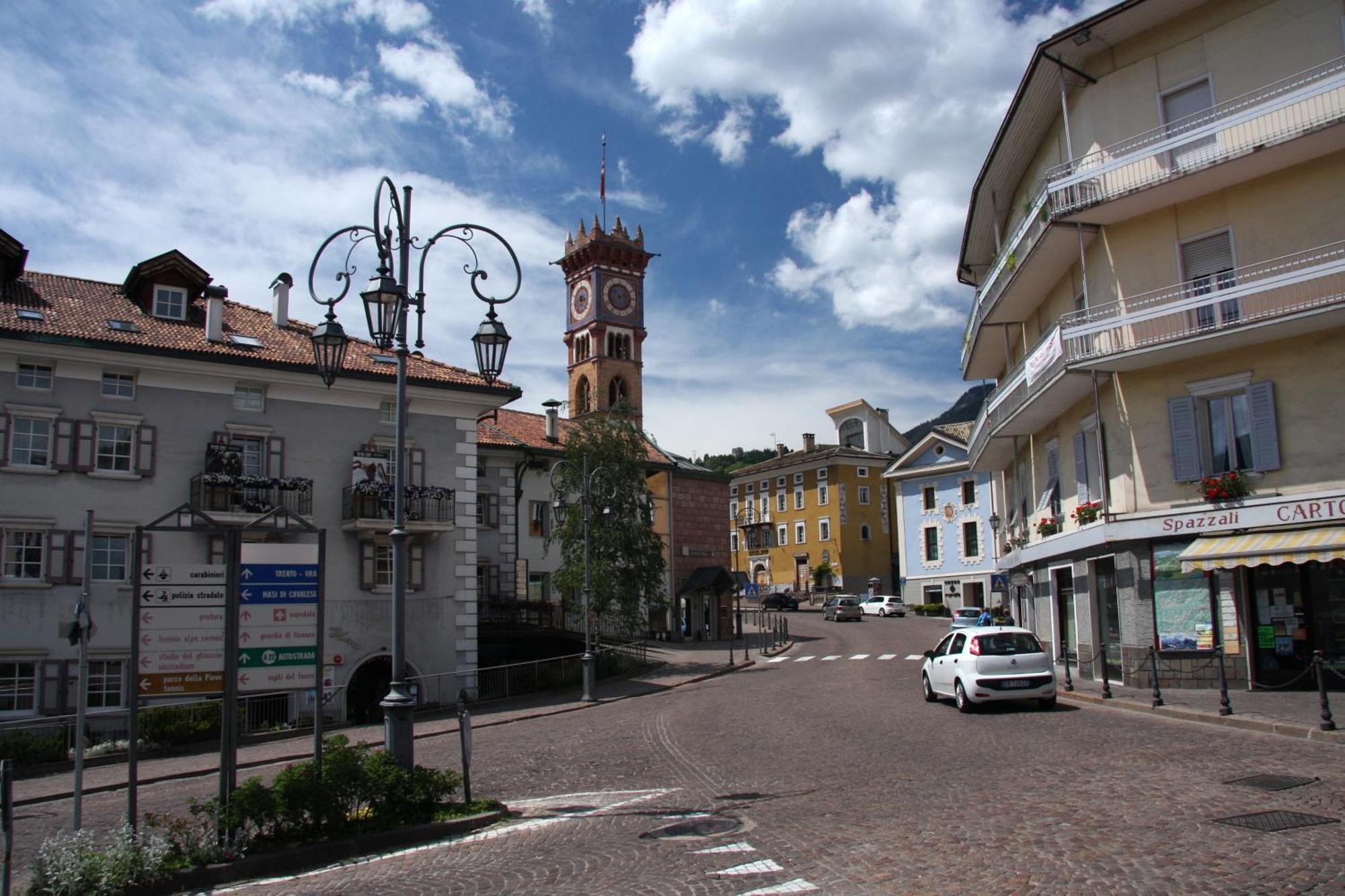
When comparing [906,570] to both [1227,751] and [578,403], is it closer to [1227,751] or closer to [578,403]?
[578,403]

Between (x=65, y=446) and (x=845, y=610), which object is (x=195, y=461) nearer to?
(x=65, y=446)

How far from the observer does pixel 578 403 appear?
282 feet

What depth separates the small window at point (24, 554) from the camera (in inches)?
918

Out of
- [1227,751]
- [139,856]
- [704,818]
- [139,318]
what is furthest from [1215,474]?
[139,318]

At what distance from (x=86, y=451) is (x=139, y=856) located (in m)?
19.0

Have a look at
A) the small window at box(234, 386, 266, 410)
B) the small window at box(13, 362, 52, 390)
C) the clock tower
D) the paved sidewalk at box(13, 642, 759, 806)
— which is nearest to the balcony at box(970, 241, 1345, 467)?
the paved sidewalk at box(13, 642, 759, 806)

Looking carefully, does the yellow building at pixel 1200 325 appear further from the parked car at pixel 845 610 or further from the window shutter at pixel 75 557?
the parked car at pixel 845 610

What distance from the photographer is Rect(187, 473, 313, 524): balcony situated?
2533cm

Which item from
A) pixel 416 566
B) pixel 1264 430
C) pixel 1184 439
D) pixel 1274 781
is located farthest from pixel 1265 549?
pixel 416 566

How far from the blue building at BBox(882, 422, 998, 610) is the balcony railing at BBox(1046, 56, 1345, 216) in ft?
122

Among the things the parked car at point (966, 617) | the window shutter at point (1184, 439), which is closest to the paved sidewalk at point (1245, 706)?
the window shutter at point (1184, 439)

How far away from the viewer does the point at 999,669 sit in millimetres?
17500

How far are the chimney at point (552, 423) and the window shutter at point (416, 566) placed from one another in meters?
Result: 15.4

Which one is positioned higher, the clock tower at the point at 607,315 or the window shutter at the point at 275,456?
the clock tower at the point at 607,315
